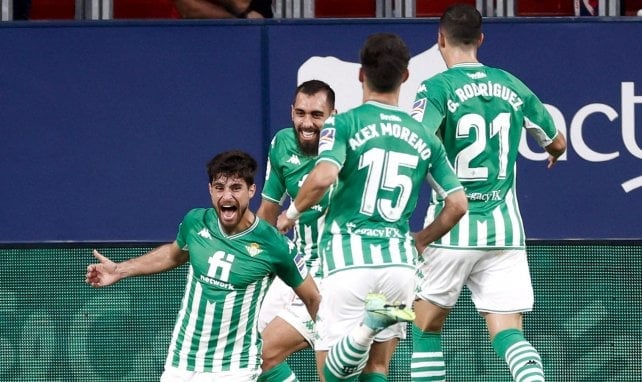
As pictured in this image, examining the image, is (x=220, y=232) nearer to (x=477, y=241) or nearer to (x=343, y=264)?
(x=343, y=264)

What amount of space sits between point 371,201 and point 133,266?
1.23 m

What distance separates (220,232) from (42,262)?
8.14 feet

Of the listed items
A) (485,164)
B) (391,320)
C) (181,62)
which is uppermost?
(181,62)

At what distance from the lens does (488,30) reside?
10117mm

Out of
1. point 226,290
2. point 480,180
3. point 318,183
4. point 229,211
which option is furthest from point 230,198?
point 480,180

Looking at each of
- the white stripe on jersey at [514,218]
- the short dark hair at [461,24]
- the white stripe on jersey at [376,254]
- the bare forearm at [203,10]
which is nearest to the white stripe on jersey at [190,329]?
the white stripe on jersey at [376,254]

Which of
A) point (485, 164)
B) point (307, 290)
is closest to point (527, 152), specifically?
point (485, 164)

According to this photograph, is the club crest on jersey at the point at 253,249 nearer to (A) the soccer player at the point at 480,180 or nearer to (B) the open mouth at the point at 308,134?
(A) the soccer player at the point at 480,180

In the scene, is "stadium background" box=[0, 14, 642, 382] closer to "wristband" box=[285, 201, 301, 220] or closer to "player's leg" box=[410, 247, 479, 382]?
"player's leg" box=[410, 247, 479, 382]

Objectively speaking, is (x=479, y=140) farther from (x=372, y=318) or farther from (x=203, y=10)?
(x=203, y=10)

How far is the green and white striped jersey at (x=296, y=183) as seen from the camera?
349 inches

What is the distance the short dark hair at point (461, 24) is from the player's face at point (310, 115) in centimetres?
79

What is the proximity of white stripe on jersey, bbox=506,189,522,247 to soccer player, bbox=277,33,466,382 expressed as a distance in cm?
73

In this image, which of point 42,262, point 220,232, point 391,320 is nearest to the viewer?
point 391,320
